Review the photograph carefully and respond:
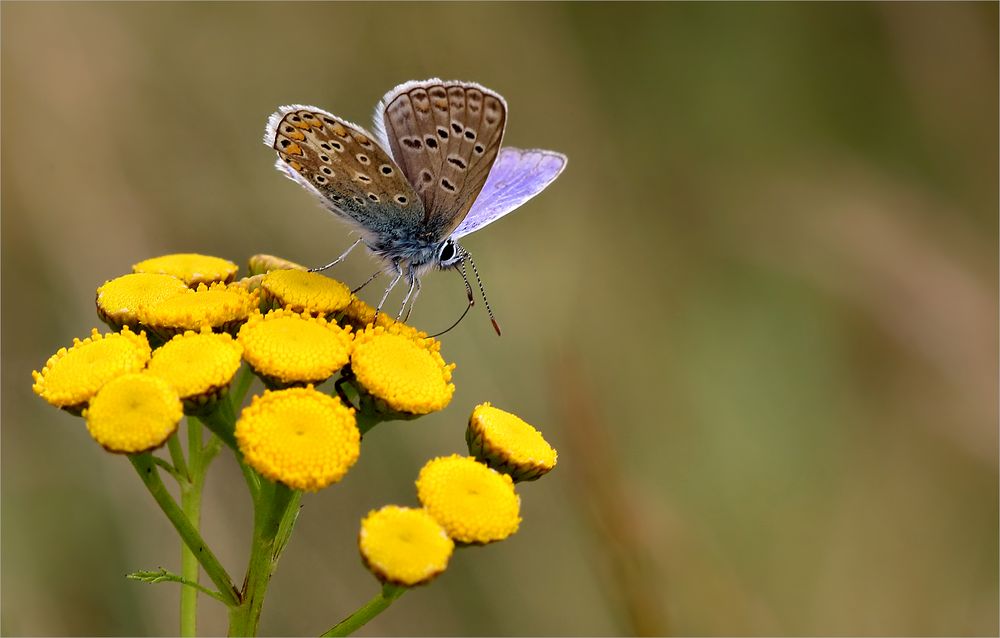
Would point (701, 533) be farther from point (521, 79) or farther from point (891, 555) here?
point (521, 79)

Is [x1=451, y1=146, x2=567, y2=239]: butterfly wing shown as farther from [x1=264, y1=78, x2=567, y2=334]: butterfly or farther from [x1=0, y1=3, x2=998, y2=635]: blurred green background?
[x1=0, y1=3, x2=998, y2=635]: blurred green background

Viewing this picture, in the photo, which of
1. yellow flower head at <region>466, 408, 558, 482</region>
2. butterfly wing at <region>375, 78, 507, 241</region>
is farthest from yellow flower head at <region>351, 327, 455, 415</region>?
butterfly wing at <region>375, 78, 507, 241</region>

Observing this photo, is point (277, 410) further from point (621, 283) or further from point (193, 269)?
point (621, 283)

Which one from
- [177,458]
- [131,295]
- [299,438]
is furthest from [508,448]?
[131,295]

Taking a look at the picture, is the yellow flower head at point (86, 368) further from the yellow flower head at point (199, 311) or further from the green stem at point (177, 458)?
the green stem at point (177, 458)

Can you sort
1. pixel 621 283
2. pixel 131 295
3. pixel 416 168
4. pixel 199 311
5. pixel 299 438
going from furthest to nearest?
pixel 621 283 → pixel 416 168 → pixel 131 295 → pixel 199 311 → pixel 299 438

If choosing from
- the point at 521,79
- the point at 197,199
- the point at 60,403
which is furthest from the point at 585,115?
the point at 60,403
